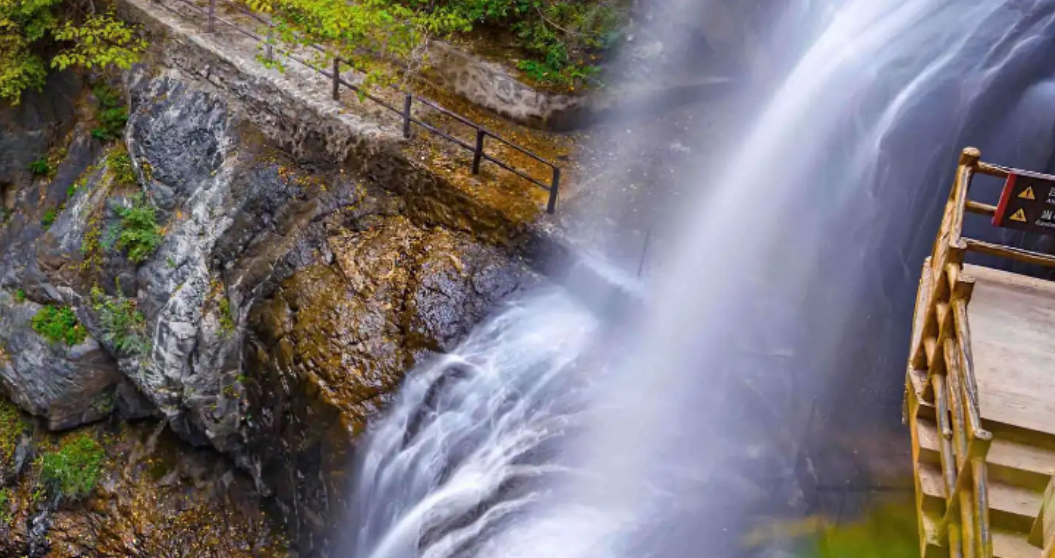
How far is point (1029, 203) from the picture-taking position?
5867 mm

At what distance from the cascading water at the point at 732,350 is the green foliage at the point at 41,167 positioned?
8.80 meters

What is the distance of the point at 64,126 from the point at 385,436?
9105 millimetres

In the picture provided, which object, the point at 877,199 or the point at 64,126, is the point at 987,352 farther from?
the point at 64,126

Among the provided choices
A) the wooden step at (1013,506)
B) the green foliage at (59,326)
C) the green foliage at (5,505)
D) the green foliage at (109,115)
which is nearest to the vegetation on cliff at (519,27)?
the green foliage at (109,115)

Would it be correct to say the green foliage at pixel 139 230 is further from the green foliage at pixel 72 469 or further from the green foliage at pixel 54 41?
the green foliage at pixel 72 469

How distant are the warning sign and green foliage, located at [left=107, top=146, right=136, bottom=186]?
37.2 ft

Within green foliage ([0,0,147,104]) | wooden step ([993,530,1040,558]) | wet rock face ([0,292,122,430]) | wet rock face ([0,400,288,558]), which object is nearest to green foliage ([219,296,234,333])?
wet rock face ([0,400,288,558])

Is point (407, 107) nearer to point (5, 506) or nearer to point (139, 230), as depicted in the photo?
point (139, 230)

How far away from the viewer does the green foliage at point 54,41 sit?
1298 cm

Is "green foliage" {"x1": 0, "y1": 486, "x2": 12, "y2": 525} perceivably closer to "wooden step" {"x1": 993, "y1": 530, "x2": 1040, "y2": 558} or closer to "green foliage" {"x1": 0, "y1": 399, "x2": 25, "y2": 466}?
"green foliage" {"x1": 0, "y1": 399, "x2": 25, "y2": 466}

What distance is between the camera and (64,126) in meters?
14.3

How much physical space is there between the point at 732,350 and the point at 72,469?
911cm

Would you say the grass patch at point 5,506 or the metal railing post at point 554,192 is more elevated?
the metal railing post at point 554,192

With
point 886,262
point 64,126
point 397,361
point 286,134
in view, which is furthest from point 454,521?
point 64,126
